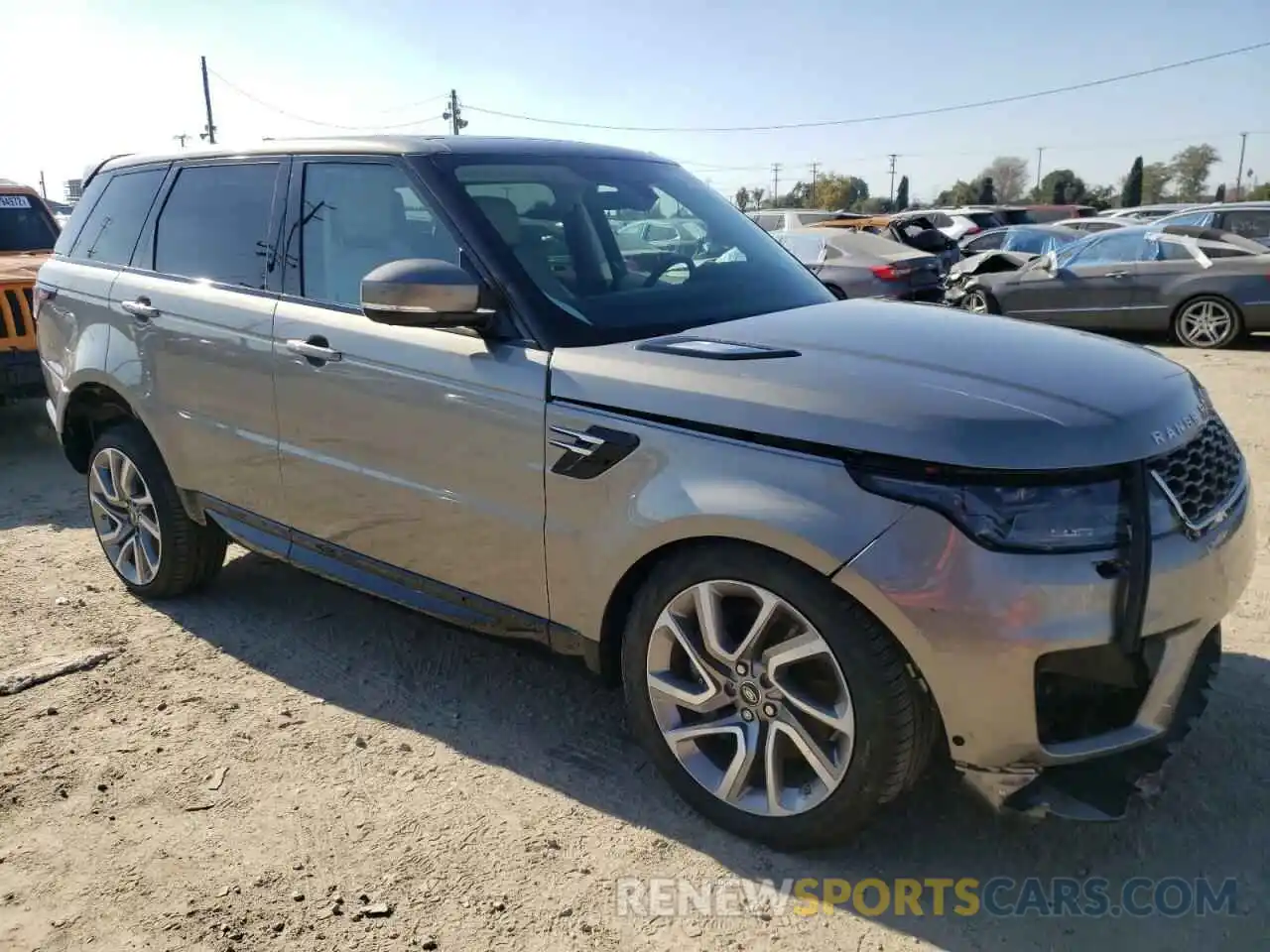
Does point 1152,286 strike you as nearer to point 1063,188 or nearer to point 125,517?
point 125,517

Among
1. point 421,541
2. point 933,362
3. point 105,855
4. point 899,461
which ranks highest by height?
point 933,362

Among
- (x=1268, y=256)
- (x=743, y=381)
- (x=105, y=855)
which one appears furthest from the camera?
(x=1268, y=256)

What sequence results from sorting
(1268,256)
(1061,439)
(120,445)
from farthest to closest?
(1268,256)
(120,445)
(1061,439)

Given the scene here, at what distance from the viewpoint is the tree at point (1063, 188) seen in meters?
67.0

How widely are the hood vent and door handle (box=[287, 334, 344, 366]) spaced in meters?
1.13

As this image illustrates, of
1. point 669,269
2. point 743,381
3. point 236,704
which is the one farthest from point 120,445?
point 743,381

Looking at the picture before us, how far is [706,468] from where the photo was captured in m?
2.53

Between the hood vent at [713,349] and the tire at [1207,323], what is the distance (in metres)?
10.2

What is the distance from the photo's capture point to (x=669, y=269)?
3414 mm

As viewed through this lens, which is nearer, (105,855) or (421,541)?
(105,855)

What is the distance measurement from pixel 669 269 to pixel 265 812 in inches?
83.6

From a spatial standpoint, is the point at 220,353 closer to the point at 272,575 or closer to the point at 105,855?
the point at 272,575

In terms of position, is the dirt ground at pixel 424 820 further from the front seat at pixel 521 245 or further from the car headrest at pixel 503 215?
the car headrest at pixel 503 215

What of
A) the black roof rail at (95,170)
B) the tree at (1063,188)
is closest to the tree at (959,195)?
the tree at (1063,188)
